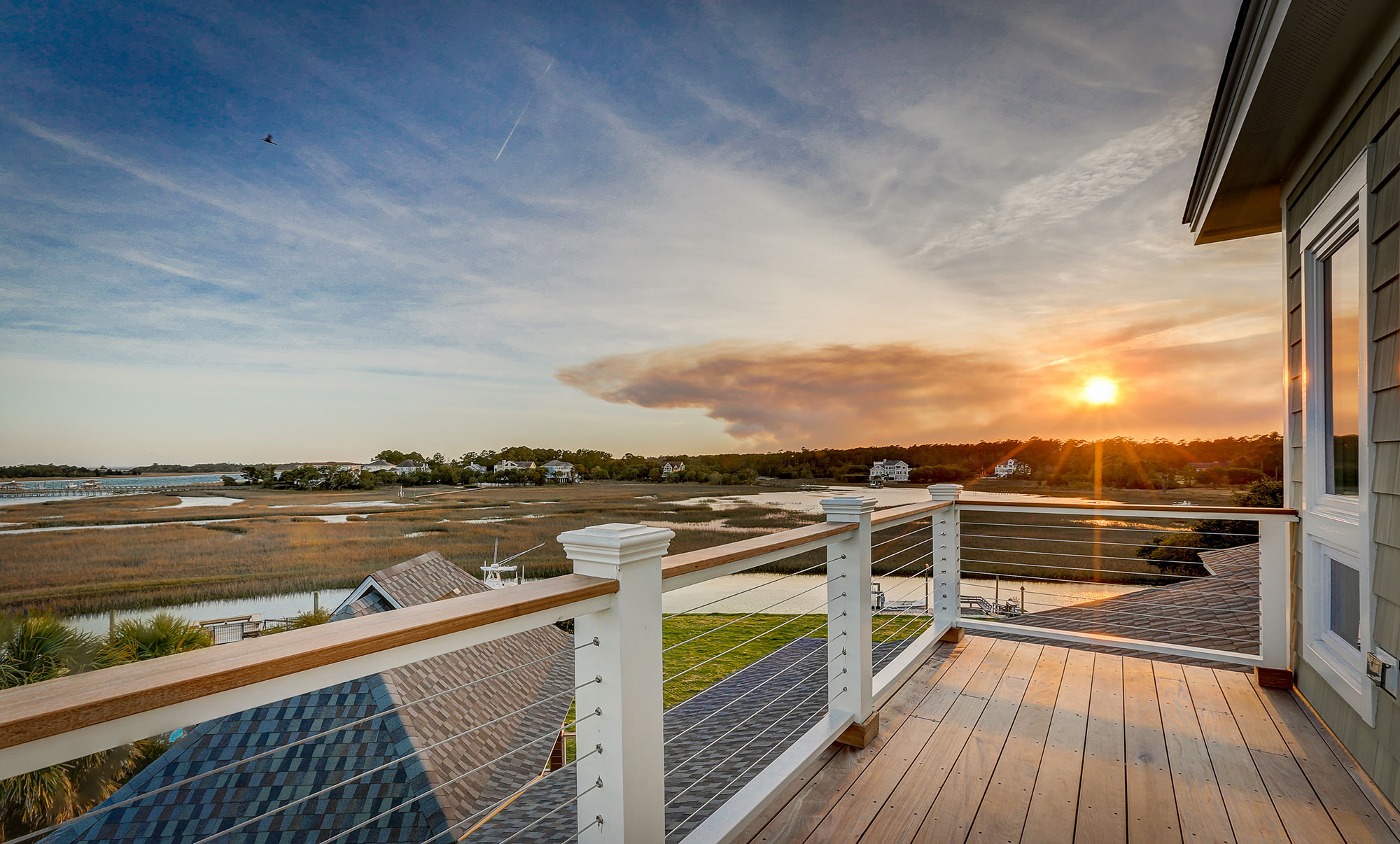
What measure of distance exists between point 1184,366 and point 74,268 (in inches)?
1000

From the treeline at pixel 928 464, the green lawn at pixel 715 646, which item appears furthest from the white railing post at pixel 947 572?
the green lawn at pixel 715 646

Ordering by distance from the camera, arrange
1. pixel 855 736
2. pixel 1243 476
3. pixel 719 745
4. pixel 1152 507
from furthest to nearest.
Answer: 1. pixel 1243 476
2. pixel 719 745
3. pixel 1152 507
4. pixel 855 736

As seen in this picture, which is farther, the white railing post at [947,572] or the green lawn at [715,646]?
the green lawn at [715,646]

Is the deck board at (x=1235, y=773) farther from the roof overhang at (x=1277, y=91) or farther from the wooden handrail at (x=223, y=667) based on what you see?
the roof overhang at (x=1277, y=91)

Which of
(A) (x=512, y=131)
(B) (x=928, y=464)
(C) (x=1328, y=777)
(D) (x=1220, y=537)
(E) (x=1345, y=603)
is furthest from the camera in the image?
(A) (x=512, y=131)

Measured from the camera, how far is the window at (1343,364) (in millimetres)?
2373

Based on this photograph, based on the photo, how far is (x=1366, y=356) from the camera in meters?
2.22

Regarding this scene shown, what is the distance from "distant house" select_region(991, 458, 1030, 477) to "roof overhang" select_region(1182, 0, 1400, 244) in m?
10.1

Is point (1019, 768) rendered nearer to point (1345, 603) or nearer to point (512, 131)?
point (1345, 603)

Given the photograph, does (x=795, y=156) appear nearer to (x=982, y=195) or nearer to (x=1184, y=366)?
(x=982, y=195)

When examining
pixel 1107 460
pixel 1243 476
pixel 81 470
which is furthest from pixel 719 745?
pixel 81 470

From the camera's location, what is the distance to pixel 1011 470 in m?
12.9

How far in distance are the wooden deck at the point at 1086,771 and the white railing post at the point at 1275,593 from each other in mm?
164

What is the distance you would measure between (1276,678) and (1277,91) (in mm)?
2608
